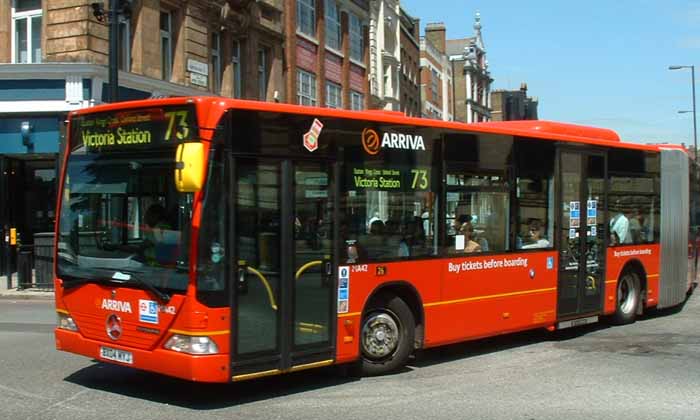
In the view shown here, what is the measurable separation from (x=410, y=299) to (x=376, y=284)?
692 millimetres

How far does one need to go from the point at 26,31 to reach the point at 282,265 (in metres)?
16.3

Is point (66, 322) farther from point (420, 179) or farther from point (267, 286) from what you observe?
point (420, 179)

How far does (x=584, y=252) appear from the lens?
35.1ft

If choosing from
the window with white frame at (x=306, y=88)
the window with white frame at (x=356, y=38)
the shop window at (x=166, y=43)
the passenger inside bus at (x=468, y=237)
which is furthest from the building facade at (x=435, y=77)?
the passenger inside bus at (x=468, y=237)

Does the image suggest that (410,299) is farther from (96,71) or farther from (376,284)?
(96,71)

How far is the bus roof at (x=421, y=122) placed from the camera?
21.5 feet

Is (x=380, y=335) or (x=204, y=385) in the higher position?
(x=380, y=335)

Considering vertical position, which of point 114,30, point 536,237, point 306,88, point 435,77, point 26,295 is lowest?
point 26,295

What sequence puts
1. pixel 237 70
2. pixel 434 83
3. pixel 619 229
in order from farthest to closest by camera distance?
pixel 434 83 < pixel 237 70 < pixel 619 229

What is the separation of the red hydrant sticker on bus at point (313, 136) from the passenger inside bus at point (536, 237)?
370 cm

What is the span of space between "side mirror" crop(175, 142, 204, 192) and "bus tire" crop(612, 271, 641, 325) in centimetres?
786

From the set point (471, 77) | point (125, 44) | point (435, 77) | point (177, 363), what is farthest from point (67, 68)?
point (471, 77)

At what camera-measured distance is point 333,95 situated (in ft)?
112

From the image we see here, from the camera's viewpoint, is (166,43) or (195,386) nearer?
(195,386)
